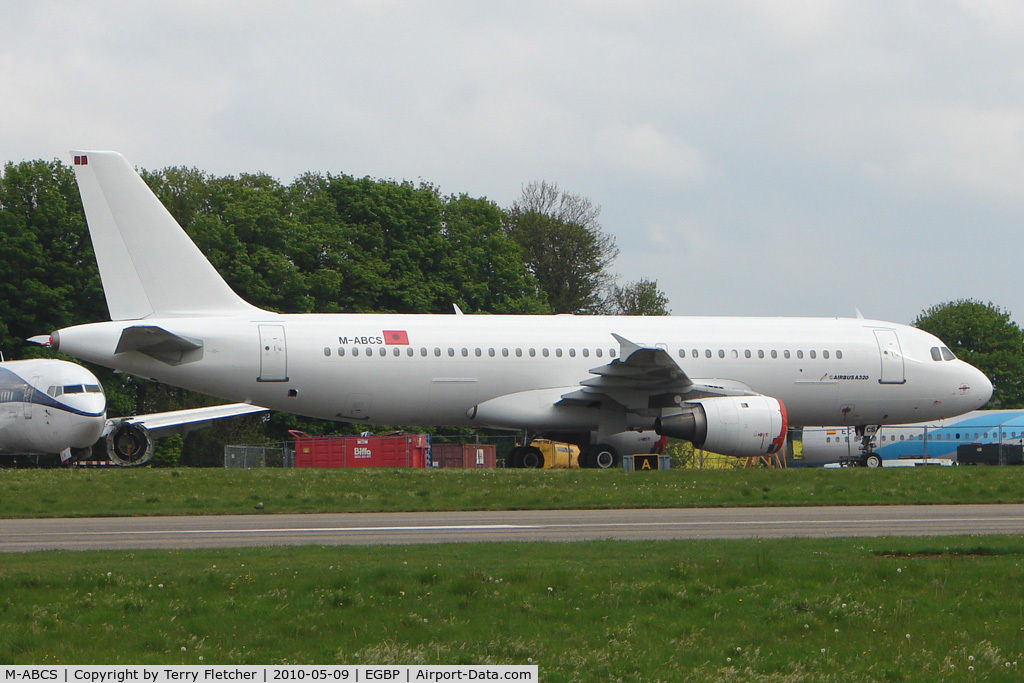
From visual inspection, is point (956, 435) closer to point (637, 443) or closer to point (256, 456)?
point (637, 443)

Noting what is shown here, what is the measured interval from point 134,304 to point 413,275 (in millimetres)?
30572

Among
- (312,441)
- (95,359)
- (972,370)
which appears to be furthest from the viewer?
(312,441)

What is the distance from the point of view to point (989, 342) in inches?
3179

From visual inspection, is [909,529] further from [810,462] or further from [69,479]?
[810,462]

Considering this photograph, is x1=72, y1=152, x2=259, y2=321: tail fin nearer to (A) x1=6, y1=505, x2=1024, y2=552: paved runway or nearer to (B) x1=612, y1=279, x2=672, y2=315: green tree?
Result: (A) x1=6, y1=505, x2=1024, y2=552: paved runway

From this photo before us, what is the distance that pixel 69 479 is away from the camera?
72.5 ft

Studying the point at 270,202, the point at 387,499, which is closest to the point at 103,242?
the point at 387,499

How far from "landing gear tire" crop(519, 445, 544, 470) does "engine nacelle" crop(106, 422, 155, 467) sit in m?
11.3

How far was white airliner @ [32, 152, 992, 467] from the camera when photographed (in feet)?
83.5

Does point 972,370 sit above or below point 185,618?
above

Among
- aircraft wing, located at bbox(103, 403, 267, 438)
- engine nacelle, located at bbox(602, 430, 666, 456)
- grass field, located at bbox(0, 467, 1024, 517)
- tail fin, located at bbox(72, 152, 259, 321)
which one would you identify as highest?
tail fin, located at bbox(72, 152, 259, 321)

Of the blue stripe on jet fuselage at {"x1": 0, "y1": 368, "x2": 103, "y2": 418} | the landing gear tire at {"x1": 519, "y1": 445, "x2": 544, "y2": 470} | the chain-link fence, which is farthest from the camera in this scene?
the chain-link fence

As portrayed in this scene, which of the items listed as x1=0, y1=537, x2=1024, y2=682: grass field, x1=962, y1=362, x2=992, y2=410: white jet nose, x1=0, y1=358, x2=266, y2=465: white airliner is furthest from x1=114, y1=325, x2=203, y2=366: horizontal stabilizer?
x1=962, y1=362, x2=992, y2=410: white jet nose
